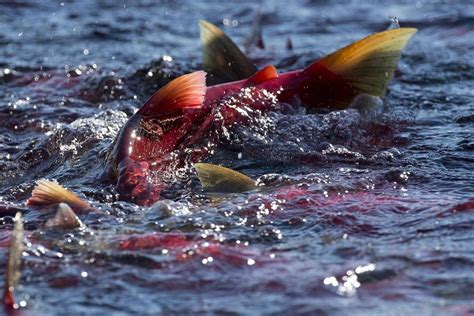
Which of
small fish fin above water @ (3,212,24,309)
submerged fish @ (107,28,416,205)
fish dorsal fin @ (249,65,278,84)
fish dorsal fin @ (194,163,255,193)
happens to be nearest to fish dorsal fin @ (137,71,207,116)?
submerged fish @ (107,28,416,205)

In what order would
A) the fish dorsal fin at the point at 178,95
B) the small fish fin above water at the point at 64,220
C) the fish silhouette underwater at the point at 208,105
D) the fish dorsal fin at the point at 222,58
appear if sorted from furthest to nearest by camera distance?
1. the fish dorsal fin at the point at 222,58
2. the fish dorsal fin at the point at 178,95
3. the fish silhouette underwater at the point at 208,105
4. the small fish fin above water at the point at 64,220

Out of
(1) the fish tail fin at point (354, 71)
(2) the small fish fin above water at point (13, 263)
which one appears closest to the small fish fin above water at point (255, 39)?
(1) the fish tail fin at point (354, 71)

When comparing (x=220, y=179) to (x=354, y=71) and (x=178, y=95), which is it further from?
(x=354, y=71)

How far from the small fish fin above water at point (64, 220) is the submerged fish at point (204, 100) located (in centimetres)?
36

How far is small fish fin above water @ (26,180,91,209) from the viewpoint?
3.23m

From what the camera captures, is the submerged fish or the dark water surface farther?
the submerged fish

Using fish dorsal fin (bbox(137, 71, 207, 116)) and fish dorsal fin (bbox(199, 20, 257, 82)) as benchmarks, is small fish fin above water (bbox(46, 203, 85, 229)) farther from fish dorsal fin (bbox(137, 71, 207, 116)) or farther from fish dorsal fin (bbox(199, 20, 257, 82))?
fish dorsal fin (bbox(199, 20, 257, 82))

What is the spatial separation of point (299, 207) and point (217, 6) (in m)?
5.27

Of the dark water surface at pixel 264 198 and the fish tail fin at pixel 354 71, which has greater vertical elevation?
the fish tail fin at pixel 354 71

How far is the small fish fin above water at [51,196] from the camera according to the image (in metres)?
3.23

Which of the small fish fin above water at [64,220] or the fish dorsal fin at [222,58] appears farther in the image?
the fish dorsal fin at [222,58]

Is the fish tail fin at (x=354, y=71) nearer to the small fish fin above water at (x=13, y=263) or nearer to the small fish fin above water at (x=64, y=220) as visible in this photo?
the small fish fin above water at (x=64, y=220)

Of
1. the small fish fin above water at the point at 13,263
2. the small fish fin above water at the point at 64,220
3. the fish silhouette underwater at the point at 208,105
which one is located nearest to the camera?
the small fish fin above water at the point at 13,263

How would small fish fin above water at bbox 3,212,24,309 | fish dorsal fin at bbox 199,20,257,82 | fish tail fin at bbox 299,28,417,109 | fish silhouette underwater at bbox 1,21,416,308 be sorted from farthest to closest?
1. fish dorsal fin at bbox 199,20,257,82
2. fish tail fin at bbox 299,28,417,109
3. fish silhouette underwater at bbox 1,21,416,308
4. small fish fin above water at bbox 3,212,24,309
